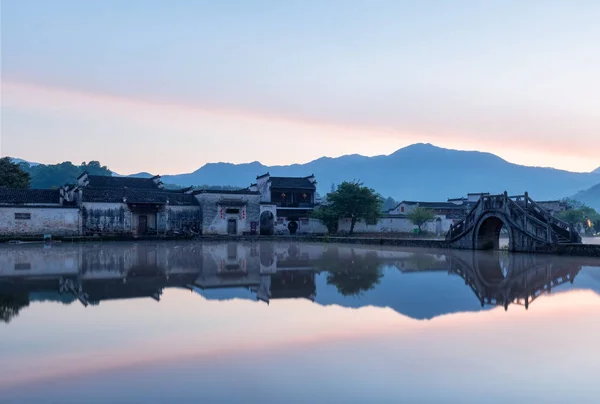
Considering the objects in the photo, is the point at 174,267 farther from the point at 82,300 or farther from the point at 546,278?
the point at 546,278

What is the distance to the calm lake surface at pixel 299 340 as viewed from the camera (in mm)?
5512

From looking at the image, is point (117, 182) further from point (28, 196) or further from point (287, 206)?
point (287, 206)

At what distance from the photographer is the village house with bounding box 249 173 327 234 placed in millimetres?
52541

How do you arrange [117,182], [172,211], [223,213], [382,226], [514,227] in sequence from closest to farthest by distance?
1. [514,227]
2. [172,211]
3. [223,213]
4. [117,182]
5. [382,226]

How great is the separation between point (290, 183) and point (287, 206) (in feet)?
10.1

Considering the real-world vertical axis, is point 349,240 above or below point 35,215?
below

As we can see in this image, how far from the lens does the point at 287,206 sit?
55.2 m

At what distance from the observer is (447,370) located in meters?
6.18

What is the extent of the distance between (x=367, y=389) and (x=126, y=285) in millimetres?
9996

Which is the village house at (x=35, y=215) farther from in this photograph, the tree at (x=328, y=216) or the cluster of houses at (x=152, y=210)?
the tree at (x=328, y=216)

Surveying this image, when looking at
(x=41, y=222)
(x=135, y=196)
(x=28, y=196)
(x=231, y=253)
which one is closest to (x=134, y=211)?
(x=135, y=196)

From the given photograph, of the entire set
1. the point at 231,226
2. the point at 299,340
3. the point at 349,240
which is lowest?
the point at 349,240

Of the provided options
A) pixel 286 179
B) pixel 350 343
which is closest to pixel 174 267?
pixel 350 343

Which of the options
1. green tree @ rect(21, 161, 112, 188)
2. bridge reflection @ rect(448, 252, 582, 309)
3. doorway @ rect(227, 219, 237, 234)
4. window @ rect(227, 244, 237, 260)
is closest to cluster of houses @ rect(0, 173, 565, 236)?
doorway @ rect(227, 219, 237, 234)
